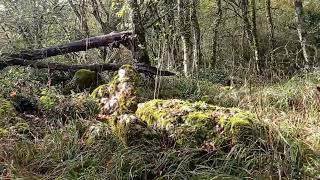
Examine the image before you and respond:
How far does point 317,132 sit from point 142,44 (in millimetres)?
3895

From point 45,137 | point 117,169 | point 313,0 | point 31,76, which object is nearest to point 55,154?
point 45,137

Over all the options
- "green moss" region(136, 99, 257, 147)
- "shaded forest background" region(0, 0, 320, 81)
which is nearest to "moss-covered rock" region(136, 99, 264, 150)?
"green moss" region(136, 99, 257, 147)

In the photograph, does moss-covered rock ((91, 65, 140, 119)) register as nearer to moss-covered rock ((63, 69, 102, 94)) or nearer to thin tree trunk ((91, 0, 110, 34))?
moss-covered rock ((63, 69, 102, 94))

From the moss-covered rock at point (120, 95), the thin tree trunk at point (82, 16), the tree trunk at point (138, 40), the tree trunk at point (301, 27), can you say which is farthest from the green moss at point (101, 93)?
the thin tree trunk at point (82, 16)

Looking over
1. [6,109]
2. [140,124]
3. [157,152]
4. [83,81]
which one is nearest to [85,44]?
[83,81]

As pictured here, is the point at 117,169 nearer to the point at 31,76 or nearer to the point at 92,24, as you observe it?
the point at 31,76

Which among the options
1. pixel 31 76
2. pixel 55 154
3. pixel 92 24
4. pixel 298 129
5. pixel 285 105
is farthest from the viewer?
pixel 92 24

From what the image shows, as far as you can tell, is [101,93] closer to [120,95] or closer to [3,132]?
[120,95]

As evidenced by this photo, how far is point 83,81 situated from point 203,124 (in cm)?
324

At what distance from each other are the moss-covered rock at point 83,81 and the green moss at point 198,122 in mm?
2428

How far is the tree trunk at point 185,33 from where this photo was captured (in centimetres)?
1057

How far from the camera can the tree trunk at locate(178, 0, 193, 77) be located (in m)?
10.6

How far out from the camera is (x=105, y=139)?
15.4 feet

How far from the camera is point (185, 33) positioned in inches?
431
